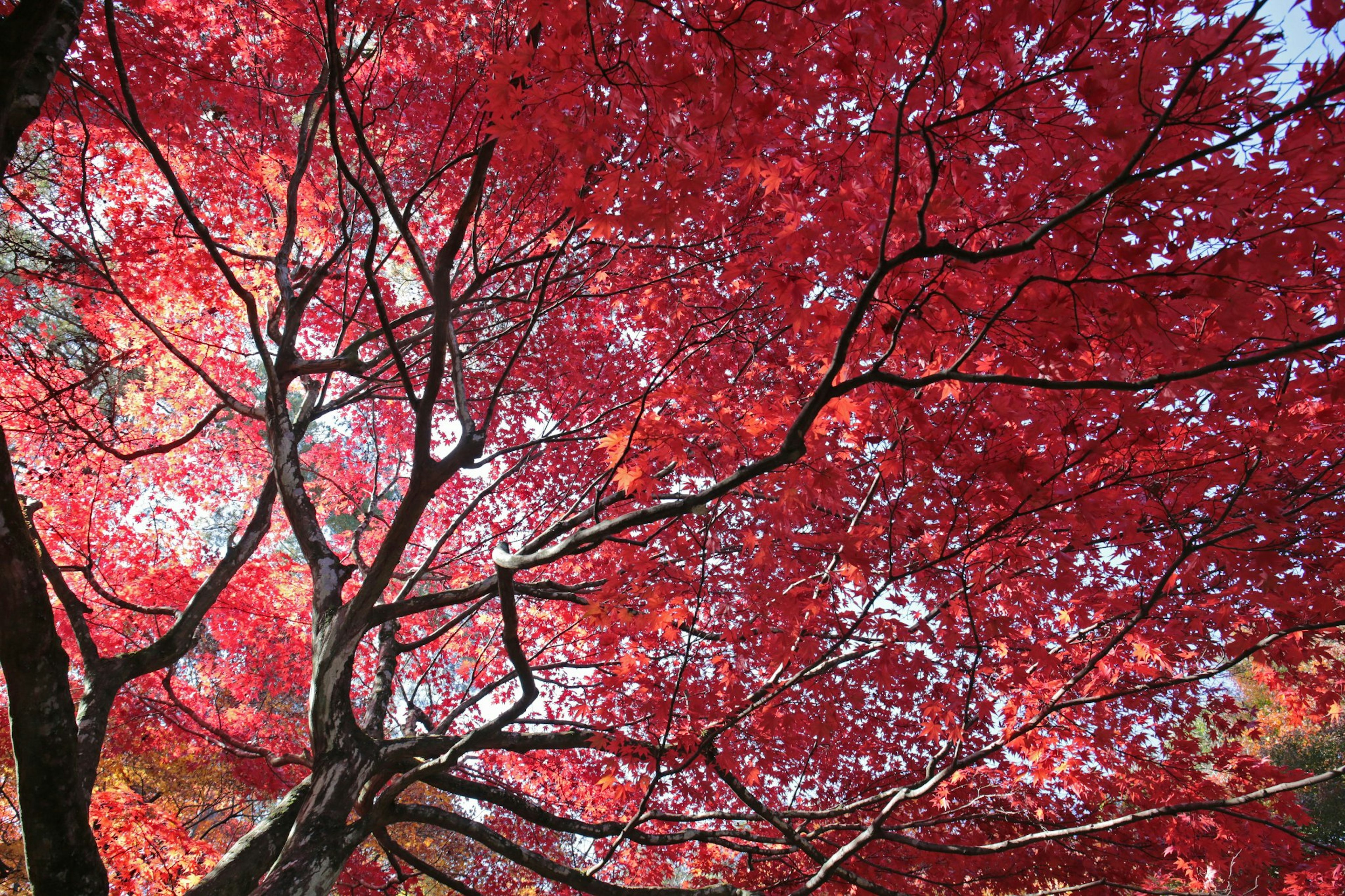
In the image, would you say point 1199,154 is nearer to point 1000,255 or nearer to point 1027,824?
point 1000,255

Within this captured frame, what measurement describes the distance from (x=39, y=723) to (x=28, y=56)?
2946mm

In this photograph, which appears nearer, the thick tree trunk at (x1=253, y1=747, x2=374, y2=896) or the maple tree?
the maple tree

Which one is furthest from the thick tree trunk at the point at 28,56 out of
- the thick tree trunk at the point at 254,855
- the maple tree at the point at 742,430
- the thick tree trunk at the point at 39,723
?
the thick tree trunk at the point at 254,855

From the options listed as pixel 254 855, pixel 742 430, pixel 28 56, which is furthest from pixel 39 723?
pixel 742 430

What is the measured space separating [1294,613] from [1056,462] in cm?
187

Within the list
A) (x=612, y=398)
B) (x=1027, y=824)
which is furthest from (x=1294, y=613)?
(x=612, y=398)

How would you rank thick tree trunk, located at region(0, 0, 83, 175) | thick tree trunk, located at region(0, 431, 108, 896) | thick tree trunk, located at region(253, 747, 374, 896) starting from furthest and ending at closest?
thick tree trunk, located at region(253, 747, 374, 896) → thick tree trunk, located at region(0, 431, 108, 896) → thick tree trunk, located at region(0, 0, 83, 175)

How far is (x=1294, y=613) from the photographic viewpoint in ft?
12.3

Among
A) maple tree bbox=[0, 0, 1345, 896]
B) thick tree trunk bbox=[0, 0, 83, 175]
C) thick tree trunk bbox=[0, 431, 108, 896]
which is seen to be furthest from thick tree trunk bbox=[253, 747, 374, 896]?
thick tree trunk bbox=[0, 0, 83, 175]

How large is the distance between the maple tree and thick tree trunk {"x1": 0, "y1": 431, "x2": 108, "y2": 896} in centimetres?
2

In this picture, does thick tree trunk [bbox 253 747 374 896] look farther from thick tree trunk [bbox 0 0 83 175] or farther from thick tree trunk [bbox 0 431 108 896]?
thick tree trunk [bbox 0 0 83 175]

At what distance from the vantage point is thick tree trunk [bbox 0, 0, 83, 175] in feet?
8.59

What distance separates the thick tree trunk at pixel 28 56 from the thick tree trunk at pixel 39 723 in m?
1.47

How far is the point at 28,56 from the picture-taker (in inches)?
103
